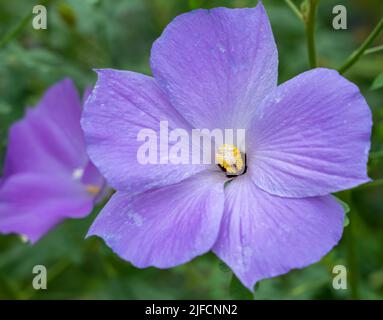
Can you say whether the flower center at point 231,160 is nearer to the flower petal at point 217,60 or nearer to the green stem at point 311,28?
the flower petal at point 217,60

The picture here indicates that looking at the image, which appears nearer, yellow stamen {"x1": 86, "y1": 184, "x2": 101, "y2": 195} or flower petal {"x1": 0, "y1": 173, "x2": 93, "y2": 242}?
flower petal {"x1": 0, "y1": 173, "x2": 93, "y2": 242}

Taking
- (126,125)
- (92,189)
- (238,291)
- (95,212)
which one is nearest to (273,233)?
(238,291)

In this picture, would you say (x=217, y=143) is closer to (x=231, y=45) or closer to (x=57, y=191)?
(x=231, y=45)

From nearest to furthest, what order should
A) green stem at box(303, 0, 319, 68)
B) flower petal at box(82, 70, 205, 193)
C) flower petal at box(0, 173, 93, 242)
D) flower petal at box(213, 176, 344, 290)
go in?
flower petal at box(213, 176, 344, 290) < flower petal at box(82, 70, 205, 193) < green stem at box(303, 0, 319, 68) < flower petal at box(0, 173, 93, 242)

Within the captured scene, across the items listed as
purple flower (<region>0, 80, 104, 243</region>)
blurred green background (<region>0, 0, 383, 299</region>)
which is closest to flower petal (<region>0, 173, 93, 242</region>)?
purple flower (<region>0, 80, 104, 243</region>)

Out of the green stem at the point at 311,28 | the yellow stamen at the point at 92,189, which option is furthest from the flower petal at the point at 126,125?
the yellow stamen at the point at 92,189

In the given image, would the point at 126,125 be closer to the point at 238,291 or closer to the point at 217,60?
the point at 217,60

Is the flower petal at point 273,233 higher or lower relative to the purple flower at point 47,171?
higher

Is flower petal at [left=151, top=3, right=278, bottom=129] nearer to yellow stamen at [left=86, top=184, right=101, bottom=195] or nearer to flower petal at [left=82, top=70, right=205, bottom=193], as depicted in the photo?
flower petal at [left=82, top=70, right=205, bottom=193]
